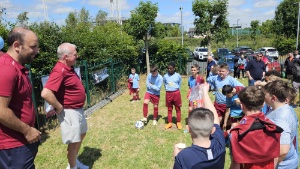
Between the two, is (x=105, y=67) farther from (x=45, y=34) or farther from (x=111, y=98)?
(x=45, y=34)

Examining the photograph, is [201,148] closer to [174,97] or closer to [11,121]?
[11,121]

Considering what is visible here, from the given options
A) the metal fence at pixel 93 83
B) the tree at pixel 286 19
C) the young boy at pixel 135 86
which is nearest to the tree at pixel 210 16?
the metal fence at pixel 93 83

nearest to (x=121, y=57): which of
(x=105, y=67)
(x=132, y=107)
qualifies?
(x=105, y=67)

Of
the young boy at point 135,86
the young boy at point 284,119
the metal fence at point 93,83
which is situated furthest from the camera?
the young boy at point 135,86

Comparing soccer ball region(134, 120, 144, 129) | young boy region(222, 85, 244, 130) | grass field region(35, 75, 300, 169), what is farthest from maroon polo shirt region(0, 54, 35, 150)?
soccer ball region(134, 120, 144, 129)

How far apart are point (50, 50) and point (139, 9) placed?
7302 millimetres

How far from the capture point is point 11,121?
2.04 m

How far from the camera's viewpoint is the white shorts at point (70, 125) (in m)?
3.38

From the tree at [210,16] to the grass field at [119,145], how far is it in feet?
32.9

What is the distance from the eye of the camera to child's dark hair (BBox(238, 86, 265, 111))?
218cm

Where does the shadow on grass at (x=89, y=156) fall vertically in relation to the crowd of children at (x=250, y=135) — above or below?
below

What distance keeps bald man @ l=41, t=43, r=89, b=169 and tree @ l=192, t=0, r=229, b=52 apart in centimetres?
1355

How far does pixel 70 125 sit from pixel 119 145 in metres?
1.93

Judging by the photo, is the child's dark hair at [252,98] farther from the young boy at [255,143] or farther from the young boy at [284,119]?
the young boy at [284,119]
